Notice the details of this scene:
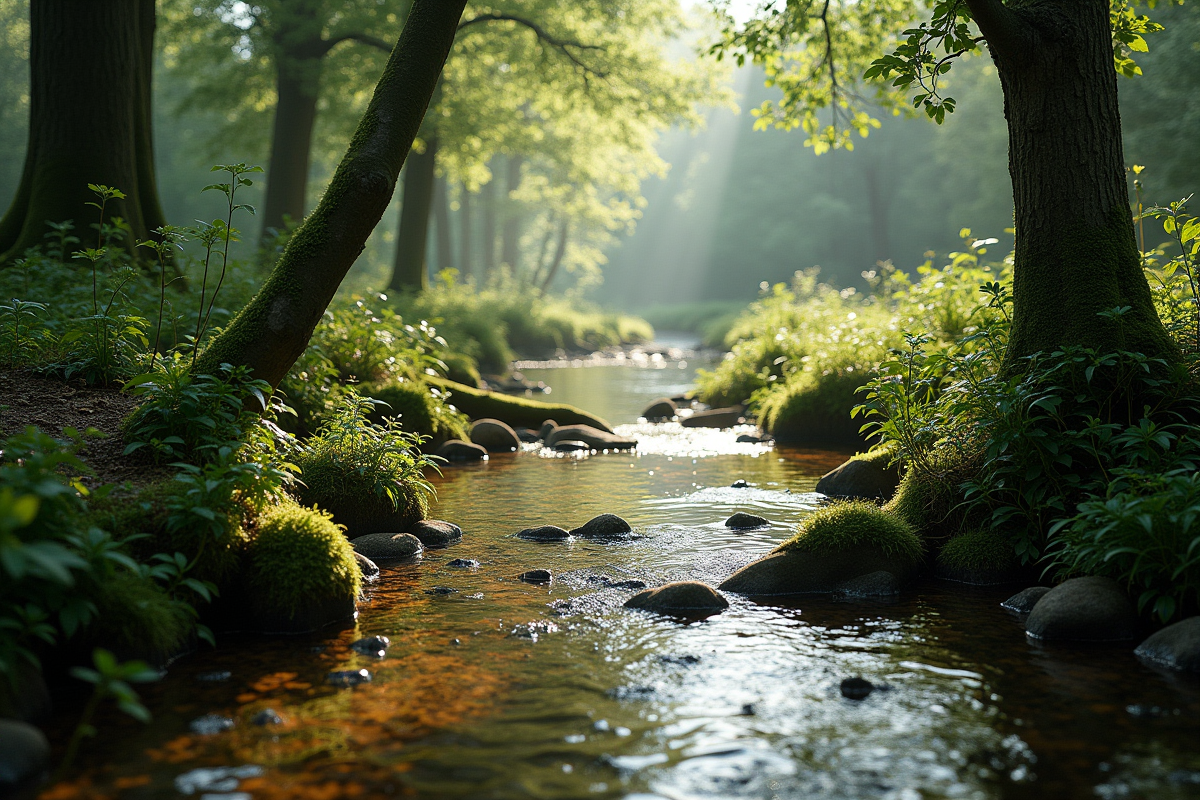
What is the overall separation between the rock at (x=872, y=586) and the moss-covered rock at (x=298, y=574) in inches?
118

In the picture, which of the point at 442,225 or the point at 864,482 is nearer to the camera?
the point at 864,482

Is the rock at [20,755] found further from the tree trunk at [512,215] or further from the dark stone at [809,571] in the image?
the tree trunk at [512,215]

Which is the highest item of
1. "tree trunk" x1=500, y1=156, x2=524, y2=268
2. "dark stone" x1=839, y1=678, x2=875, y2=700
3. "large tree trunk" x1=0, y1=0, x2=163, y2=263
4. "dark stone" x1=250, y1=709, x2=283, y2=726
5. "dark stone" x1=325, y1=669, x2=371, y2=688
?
"tree trunk" x1=500, y1=156, x2=524, y2=268

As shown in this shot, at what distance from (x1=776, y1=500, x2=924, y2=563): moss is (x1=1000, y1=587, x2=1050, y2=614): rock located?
2.35 feet

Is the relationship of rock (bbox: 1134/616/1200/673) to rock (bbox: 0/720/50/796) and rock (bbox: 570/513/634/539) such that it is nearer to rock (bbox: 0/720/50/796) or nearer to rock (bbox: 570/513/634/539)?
rock (bbox: 570/513/634/539)

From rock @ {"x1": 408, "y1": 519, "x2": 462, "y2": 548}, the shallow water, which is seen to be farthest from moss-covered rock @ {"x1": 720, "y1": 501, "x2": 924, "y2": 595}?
rock @ {"x1": 408, "y1": 519, "x2": 462, "y2": 548}

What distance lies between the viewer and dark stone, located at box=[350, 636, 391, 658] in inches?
174

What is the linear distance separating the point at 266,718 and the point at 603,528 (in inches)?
143

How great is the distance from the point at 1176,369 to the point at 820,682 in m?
3.29

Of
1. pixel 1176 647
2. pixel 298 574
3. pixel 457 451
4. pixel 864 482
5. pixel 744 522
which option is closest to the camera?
pixel 1176 647

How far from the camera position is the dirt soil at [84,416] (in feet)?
16.1

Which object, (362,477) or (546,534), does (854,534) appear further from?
(362,477)

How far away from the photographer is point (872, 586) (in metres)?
5.53

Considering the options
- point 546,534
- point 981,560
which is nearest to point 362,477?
point 546,534
